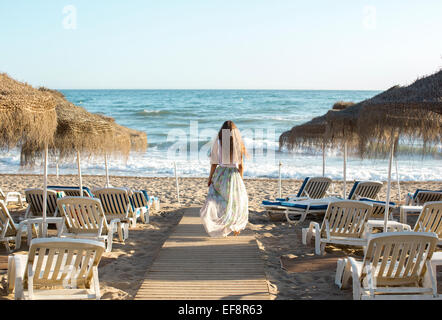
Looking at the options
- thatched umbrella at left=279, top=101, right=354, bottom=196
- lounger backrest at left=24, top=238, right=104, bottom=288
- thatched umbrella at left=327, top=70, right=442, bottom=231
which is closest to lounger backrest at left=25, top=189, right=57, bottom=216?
lounger backrest at left=24, top=238, right=104, bottom=288

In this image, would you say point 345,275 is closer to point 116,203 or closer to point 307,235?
point 307,235

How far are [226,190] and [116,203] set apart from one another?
2.18m

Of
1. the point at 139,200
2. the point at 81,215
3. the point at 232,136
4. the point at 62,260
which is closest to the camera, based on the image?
the point at 62,260

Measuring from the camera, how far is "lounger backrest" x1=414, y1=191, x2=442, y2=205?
8.73m

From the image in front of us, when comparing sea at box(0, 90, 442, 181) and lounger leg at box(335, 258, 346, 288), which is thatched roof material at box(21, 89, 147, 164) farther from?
lounger leg at box(335, 258, 346, 288)

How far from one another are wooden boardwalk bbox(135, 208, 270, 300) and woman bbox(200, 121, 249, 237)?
0.65 ft

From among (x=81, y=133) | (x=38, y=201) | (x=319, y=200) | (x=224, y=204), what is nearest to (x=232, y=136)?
(x=224, y=204)

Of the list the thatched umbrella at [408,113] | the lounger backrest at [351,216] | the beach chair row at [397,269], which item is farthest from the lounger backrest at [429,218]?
the beach chair row at [397,269]

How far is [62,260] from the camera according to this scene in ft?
12.6

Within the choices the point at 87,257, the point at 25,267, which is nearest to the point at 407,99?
the point at 87,257

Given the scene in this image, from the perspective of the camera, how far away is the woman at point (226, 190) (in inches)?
256

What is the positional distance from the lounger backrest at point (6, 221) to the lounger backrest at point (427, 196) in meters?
7.18
